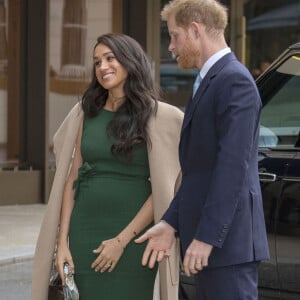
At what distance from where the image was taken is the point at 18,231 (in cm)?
960

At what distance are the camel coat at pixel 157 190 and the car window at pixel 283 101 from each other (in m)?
1.08

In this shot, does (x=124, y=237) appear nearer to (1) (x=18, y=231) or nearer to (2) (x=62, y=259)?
(2) (x=62, y=259)

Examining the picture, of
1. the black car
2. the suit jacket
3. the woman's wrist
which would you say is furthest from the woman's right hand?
the black car

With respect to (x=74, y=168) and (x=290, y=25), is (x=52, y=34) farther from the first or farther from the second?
(x=74, y=168)

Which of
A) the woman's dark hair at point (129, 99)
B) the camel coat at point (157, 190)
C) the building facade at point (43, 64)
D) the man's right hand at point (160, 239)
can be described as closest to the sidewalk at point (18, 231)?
the building facade at point (43, 64)

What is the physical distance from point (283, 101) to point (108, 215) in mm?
1566

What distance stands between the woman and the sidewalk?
4.49 metres

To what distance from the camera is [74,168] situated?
3.70 m

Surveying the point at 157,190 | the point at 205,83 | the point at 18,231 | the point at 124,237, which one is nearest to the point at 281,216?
the point at 157,190

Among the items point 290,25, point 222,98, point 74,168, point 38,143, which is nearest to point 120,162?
point 74,168

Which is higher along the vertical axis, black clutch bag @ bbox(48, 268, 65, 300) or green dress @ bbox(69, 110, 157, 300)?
green dress @ bbox(69, 110, 157, 300)

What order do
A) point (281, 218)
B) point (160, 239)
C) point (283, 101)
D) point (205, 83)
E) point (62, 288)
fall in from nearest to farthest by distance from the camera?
point (205, 83) < point (160, 239) < point (62, 288) < point (281, 218) < point (283, 101)

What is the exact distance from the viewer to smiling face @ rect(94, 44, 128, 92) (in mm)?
3654

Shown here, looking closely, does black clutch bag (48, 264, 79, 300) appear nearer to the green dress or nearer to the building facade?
the green dress
